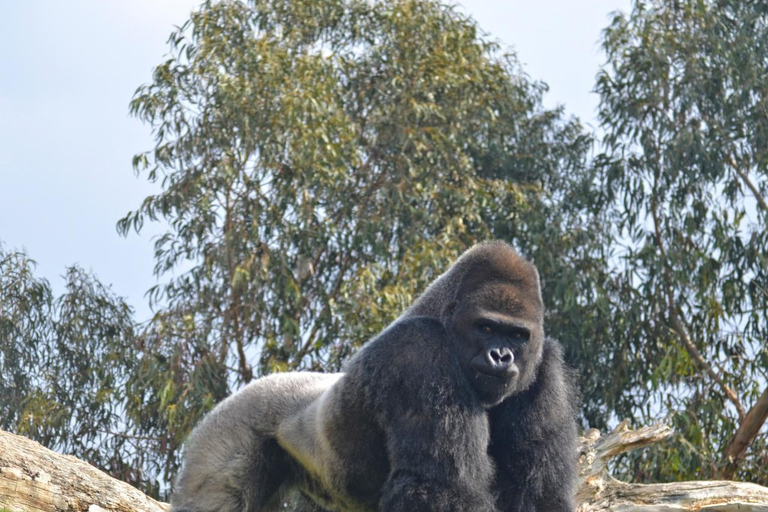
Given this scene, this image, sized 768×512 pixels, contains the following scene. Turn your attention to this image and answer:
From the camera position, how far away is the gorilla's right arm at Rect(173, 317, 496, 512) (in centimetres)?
384

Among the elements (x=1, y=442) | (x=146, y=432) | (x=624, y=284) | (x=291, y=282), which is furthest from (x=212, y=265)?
(x=1, y=442)


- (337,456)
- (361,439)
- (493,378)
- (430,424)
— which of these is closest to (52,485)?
(337,456)

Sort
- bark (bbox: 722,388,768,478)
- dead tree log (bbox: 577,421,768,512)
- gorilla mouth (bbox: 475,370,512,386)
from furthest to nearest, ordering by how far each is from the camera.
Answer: bark (bbox: 722,388,768,478) < dead tree log (bbox: 577,421,768,512) < gorilla mouth (bbox: 475,370,512,386)

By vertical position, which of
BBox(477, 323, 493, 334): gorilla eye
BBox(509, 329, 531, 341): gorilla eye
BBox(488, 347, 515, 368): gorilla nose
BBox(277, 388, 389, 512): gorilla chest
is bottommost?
BBox(277, 388, 389, 512): gorilla chest

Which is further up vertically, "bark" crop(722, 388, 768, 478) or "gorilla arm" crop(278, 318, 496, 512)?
"bark" crop(722, 388, 768, 478)

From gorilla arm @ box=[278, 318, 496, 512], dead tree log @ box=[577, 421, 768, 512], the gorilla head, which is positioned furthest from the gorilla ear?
dead tree log @ box=[577, 421, 768, 512]

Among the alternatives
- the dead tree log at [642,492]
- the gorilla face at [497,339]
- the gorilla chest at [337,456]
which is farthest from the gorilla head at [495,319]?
the dead tree log at [642,492]

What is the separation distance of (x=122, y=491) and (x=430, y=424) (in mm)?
2205

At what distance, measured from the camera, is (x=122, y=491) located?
524cm

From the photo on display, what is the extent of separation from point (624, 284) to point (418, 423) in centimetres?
1060

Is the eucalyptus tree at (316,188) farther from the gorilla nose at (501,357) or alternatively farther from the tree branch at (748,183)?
the gorilla nose at (501,357)

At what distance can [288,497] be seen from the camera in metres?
4.88

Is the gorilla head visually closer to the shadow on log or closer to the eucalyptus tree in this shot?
the shadow on log

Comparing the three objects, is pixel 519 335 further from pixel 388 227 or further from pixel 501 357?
pixel 388 227
